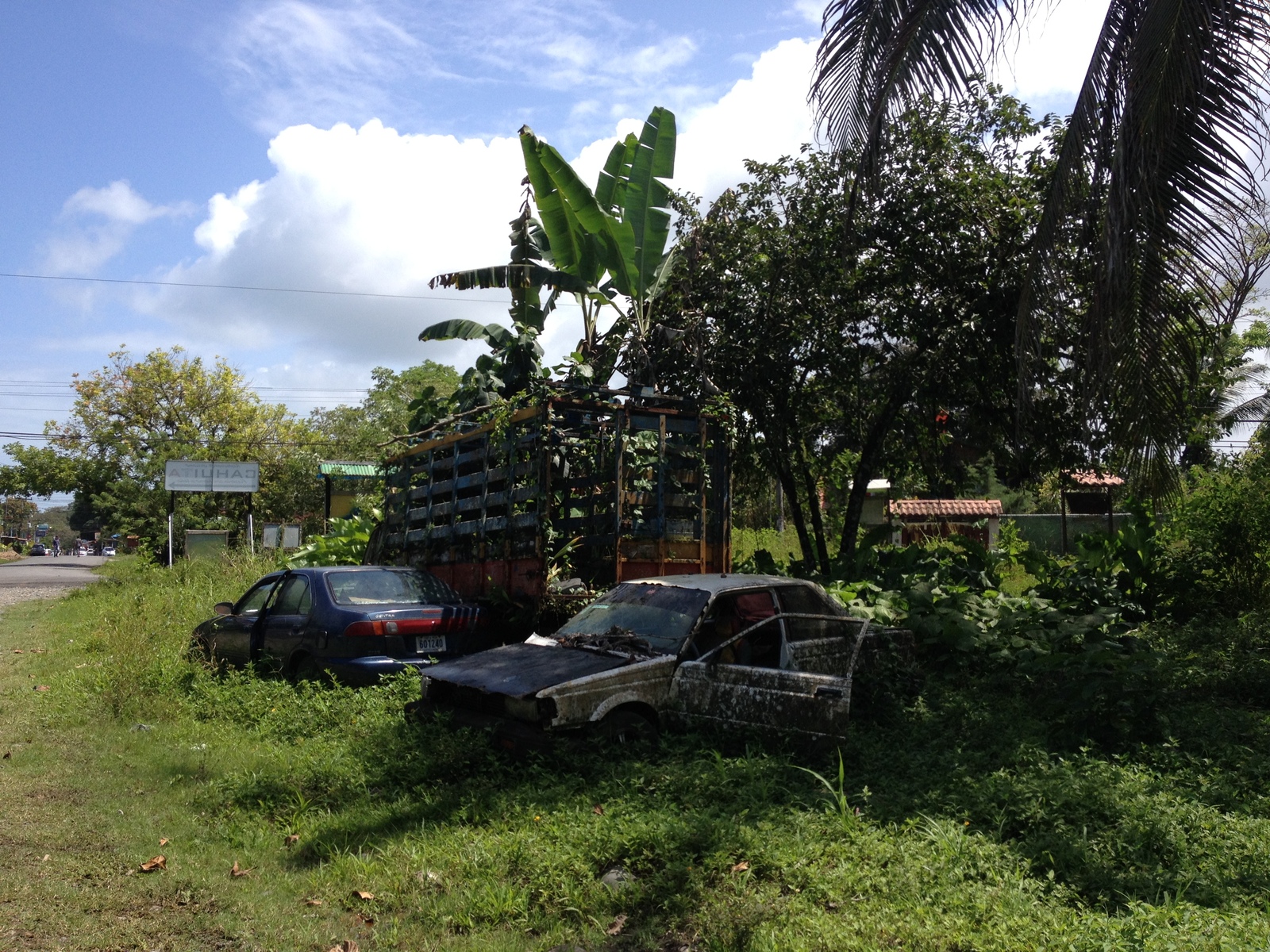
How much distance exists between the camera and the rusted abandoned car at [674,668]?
6500 millimetres

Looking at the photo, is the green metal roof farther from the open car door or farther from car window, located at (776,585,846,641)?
the open car door

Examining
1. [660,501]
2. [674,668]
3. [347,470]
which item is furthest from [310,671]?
[347,470]

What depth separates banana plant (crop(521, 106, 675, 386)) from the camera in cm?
1278

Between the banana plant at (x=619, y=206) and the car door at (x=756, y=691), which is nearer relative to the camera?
the car door at (x=756, y=691)

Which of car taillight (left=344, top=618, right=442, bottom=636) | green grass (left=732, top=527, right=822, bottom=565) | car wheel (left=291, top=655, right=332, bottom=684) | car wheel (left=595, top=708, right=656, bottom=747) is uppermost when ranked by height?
green grass (left=732, top=527, right=822, bottom=565)

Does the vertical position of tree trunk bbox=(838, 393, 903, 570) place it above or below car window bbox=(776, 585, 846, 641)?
above

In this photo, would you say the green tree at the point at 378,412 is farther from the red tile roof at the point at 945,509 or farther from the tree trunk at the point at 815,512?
the tree trunk at the point at 815,512

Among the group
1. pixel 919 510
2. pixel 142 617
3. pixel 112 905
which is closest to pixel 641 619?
pixel 112 905

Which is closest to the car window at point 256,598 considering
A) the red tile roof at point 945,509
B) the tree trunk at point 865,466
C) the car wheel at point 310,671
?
the car wheel at point 310,671

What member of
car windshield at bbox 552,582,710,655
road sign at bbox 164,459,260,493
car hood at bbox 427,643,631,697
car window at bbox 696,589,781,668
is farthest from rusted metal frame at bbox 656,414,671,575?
road sign at bbox 164,459,260,493

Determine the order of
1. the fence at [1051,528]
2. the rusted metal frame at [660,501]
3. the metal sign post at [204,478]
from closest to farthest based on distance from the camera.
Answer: the rusted metal frame at [660,501] < the fence at [1051,528] < the metal sign post at [204,478]

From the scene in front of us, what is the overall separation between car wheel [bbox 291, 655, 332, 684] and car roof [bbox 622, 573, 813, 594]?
288 cm

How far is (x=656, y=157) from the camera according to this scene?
13.0m

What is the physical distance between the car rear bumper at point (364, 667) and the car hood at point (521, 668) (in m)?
1.31
